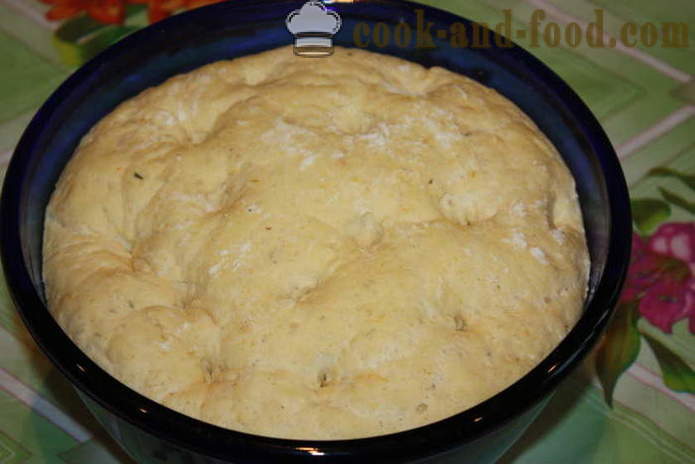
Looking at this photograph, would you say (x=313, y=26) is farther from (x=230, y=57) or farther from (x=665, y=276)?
(x=665, y=276)

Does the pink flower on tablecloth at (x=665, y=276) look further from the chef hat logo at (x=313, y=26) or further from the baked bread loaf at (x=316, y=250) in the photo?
the chef hat logo at (x=313, y=26)

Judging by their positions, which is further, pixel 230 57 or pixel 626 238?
pixel 230 57

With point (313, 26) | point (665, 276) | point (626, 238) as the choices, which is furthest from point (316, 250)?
point (665, 276)

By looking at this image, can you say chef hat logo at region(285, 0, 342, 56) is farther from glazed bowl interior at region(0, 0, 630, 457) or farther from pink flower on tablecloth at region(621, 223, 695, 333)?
pink flower on tablecloth at region(621, 223, 695, 333)

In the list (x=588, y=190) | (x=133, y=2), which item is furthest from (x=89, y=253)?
(x=133, y=2)

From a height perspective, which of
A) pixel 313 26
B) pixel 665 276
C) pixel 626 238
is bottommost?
pixel 665 276

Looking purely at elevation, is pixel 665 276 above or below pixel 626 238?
below

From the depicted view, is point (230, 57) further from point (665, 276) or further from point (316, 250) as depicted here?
point (665, 276)
